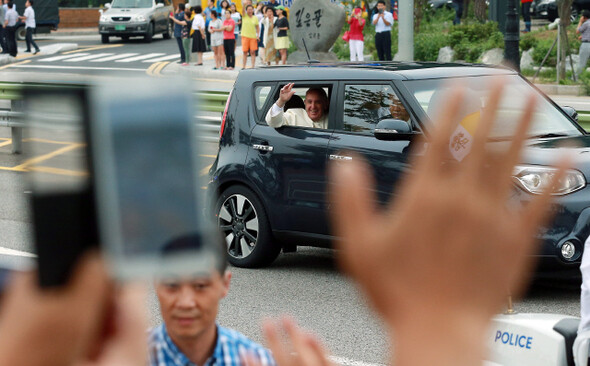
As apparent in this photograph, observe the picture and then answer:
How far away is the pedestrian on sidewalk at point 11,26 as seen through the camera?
3131 cm

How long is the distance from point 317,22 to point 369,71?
19728 millimetres

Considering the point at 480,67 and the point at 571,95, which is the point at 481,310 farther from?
the point at 571,95

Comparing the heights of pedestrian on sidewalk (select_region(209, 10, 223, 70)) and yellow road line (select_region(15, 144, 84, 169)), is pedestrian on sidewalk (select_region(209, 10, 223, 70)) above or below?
below

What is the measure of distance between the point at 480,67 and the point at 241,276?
7.95 ft

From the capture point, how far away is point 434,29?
31.2 m

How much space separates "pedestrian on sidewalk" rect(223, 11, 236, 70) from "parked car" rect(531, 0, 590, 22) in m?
13.2

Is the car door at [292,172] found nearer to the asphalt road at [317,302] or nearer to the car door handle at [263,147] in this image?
the car door handle at [263,147]

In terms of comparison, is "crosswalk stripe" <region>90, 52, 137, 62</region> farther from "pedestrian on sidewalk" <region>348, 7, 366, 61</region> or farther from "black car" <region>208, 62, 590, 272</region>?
"black car" <region>208, 62, 590, 272</region>

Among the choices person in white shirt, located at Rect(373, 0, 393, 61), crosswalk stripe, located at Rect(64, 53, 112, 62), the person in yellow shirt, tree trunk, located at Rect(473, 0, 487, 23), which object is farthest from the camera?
tree trunk, located at Rect(473, 0, 487, 23)

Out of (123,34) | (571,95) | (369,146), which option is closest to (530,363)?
(369,146)

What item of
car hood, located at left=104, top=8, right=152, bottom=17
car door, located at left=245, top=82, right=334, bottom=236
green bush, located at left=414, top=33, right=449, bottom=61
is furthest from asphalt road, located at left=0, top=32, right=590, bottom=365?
car hood, located at left=104, top=8, right=152, bottom=17

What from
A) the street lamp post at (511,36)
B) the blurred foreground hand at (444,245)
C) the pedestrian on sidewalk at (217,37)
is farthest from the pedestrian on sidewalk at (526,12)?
the blurred foreground hand at (444,245)

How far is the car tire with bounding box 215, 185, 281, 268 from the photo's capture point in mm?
8258

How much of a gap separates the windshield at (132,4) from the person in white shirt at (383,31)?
15.3m
